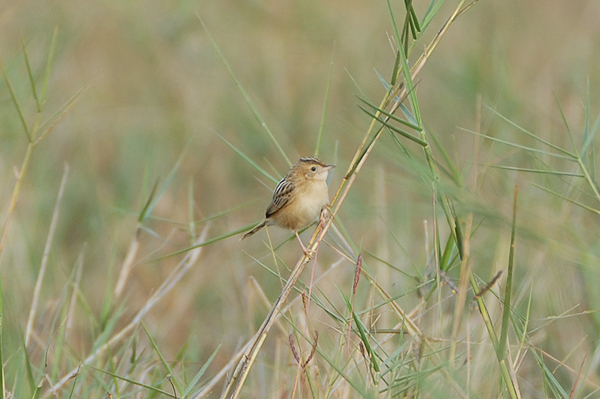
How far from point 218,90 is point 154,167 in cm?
106

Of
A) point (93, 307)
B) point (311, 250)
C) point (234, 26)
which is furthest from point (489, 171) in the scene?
point (234, 26)

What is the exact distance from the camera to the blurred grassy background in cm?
554

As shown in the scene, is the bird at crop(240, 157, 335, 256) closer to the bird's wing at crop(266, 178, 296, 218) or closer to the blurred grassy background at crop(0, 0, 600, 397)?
the bird's wing at crop(266, 178, 296, 218)

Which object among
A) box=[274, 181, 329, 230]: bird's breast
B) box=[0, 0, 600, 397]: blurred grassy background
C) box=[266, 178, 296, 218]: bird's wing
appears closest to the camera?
box=[274, 181, 329, 230]: bird's breast

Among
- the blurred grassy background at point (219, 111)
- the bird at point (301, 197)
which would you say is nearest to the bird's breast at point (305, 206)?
the bird at point (301, 197)

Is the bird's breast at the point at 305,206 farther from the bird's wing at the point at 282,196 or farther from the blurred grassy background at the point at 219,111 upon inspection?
the blurred grassy background at the point at 219,111

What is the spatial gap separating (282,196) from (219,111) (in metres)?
3.23

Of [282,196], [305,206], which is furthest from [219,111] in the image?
[305,206]

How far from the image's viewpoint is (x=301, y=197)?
4.13 metres

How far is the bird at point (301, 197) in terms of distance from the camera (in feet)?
13.1

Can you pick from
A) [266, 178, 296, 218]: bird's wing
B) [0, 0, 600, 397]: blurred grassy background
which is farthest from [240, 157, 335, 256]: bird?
[0, 0, 600, 397]: blurred grassy background

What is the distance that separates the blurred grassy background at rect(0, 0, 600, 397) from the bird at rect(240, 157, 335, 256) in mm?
801

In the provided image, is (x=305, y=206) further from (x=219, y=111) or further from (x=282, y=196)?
(x=219, y=111)

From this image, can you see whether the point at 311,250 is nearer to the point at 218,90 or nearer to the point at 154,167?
the point at 154,167
